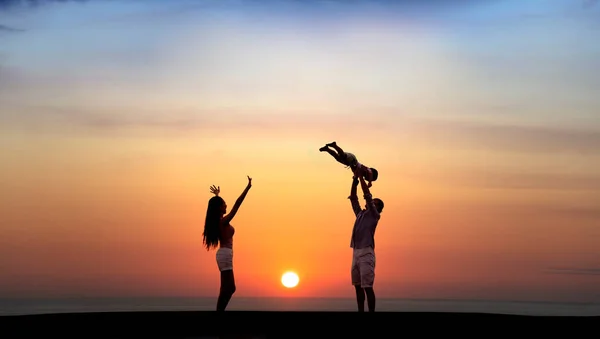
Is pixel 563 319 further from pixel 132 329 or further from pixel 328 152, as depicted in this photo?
pixel 132 329

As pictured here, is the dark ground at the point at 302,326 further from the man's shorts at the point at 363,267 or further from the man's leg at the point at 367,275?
the man's shorts at the point at 363,267

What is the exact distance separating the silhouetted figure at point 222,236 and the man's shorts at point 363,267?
238cm

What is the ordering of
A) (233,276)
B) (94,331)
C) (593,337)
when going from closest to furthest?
(593,337) → (94,331) → (233,276)

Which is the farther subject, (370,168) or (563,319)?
(370,168)

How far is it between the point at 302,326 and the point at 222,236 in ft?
7.06

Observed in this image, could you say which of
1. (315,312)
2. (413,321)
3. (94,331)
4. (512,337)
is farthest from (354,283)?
(94,331)

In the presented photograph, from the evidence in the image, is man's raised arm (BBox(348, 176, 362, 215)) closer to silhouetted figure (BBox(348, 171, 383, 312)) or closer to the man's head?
silhouetted figure (BBox(348, 171, 383, 312))

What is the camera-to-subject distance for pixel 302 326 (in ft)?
42.3

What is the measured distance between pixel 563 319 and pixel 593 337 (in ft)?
4.92

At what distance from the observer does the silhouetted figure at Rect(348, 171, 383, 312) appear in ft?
48.5

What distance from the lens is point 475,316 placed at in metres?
14.7

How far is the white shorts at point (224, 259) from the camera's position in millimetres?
13961

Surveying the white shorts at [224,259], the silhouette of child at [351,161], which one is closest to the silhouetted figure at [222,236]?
the white shorts at [224,259]

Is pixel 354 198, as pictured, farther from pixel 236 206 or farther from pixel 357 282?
pixel 236 206
